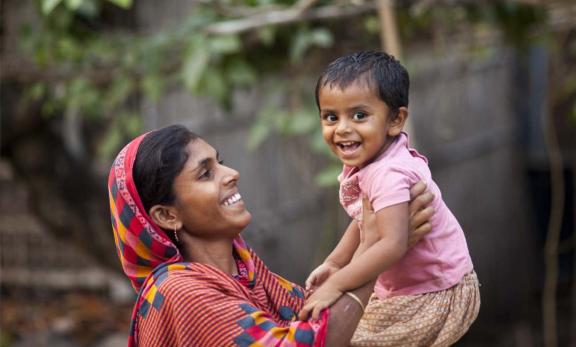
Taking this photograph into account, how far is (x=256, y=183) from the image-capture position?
6961 millimetres

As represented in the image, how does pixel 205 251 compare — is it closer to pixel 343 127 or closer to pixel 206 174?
pixel 206 174

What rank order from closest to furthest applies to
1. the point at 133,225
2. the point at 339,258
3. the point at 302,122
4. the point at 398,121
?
the point at 398,121 < the point at 133,225 < the point at 339,258 < the point at 302,122

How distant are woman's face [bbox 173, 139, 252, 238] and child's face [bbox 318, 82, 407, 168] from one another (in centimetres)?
34

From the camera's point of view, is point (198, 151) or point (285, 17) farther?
point (285, 17)

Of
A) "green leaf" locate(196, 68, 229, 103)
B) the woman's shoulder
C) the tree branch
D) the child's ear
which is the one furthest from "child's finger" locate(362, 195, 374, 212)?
"green leaf" locate(196, 68, 229, 103)

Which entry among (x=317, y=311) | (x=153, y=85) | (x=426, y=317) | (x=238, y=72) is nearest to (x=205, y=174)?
(x=317, y=311)

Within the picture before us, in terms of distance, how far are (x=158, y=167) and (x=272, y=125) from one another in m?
3.69

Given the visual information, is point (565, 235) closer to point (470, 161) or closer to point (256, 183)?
point (470, 161)

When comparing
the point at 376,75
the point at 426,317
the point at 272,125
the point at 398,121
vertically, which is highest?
the point at 376,75

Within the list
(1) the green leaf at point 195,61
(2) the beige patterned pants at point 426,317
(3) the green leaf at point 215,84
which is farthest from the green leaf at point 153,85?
(2) the beige patterned pants at point 426,317

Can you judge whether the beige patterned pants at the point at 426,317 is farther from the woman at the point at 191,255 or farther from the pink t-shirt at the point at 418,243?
the woman at the point at 191,255

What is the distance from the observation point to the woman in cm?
228

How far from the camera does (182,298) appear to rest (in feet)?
7.73

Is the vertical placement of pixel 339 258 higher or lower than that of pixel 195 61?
lower
